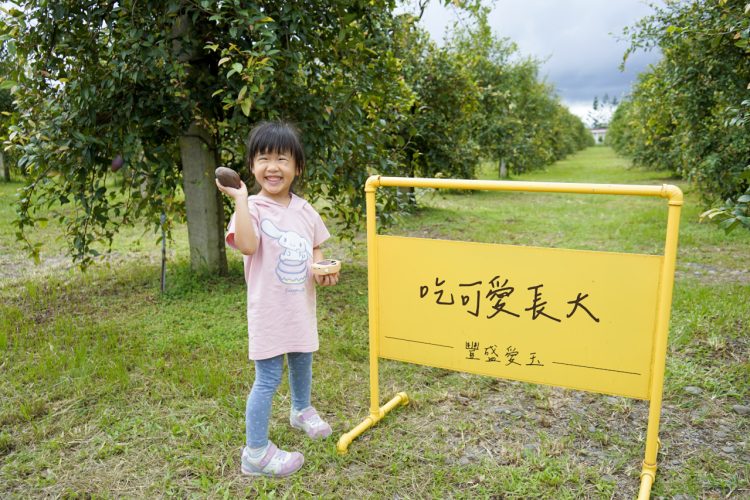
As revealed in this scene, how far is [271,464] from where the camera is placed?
8.48ft

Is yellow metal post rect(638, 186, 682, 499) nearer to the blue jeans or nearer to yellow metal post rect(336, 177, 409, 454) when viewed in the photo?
yellow metal post rect(336, 177, 409, 454)

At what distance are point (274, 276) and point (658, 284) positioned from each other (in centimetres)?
153

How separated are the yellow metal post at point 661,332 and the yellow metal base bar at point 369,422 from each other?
1.23 m

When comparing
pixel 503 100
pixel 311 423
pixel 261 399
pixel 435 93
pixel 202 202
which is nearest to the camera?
pixel 261 399

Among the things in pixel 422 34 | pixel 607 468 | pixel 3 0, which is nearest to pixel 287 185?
pixel 607 468

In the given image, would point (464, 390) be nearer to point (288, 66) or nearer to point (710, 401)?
point (710, 401)

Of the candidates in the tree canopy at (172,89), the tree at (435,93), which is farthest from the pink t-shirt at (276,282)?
the tree at (435,93)

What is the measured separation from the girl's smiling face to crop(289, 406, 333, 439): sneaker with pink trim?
1.13 m

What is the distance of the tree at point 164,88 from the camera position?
4109 mm

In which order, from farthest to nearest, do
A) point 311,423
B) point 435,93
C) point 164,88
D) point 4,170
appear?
point 4,170 → point 435,93 → point 164,88 → point 311,423

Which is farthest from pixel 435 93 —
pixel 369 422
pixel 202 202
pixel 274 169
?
pixel 274 169

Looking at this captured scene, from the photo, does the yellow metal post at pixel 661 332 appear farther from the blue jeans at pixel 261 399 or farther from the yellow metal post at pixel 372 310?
the blue jeans at pixel 261 399

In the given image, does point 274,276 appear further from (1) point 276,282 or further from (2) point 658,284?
(2) point 658,284

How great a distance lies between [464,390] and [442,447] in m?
0.64
